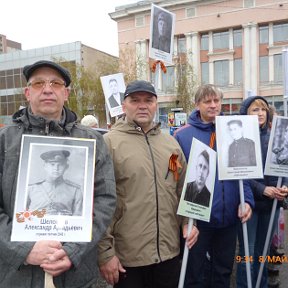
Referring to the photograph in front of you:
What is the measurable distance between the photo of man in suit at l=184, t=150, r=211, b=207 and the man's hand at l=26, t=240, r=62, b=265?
1.09 meters

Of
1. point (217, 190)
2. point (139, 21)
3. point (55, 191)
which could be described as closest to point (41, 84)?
point (55, 191)

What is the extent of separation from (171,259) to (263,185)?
128 cm

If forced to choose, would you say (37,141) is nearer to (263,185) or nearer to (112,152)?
(112,152)

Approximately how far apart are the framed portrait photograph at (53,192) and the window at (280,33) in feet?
130

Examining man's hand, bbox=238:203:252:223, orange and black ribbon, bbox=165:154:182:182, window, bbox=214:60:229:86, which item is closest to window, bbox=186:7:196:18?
window, bbox=214:60:229:86

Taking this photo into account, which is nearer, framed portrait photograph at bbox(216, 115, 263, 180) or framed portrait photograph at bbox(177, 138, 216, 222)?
framed portrait photograph at bbox(177, 138, 216, 222)

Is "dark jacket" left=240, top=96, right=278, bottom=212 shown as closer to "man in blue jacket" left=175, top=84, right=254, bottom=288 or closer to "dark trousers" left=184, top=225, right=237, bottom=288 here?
"man in blue jacket" left=175, top=84, right=254, bottom=288

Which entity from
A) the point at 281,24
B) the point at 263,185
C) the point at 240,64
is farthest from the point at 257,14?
the point at 263,185

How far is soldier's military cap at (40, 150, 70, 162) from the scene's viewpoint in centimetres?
171

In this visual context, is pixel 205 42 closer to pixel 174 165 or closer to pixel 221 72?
pixel 221 72

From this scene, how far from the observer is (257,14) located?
37625 mm

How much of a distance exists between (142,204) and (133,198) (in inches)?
2.9

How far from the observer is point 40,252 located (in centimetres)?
166

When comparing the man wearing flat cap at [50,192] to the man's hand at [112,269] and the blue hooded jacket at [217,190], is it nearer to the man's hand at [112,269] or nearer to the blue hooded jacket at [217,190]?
the man's hand at [112,269]
